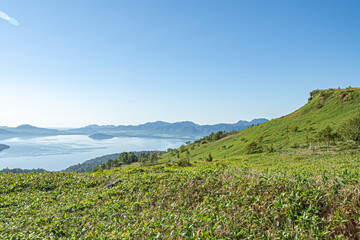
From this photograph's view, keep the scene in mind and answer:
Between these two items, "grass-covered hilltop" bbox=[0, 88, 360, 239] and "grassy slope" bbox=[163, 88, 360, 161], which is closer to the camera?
"grass-covered hilltop" bbox=[0, 88, 360, 239]

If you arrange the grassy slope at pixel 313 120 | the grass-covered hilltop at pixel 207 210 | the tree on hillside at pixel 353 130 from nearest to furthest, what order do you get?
1. the grass-covered hilltop at pixel 207 210
2. the tree on hillside at pixel 353 130
3. the grassy slope at pixel 313 120

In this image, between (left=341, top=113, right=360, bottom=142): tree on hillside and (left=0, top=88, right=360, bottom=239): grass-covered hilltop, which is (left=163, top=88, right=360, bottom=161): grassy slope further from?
(left=0, top=88, right=360, bottom=239): grass-covered hilltop

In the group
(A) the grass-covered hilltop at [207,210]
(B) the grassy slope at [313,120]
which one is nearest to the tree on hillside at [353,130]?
(B) the grassy slope at [313,120]

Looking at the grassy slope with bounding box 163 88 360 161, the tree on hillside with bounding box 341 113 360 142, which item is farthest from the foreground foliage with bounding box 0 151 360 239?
the grassy slope with bounding box 163 88 360 161

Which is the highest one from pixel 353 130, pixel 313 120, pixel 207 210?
pixel 313 120

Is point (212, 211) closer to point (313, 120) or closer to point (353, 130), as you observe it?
point (353, 130)

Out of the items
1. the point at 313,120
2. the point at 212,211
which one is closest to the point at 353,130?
the point at 313,120

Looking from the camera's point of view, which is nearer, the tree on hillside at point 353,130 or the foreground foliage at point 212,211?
the foreground foliage at point 212,211

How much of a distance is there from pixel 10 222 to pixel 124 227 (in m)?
6.39

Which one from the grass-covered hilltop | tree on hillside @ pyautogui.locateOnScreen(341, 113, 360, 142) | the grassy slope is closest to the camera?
the grass-covered hilltop

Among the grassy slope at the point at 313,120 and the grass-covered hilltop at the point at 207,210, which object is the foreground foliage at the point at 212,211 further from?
the grassy slope at the point at 313,120

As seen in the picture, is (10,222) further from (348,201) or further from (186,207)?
(348,201)

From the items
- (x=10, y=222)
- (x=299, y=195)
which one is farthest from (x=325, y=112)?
(x=10, y=222)

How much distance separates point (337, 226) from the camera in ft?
16.4
